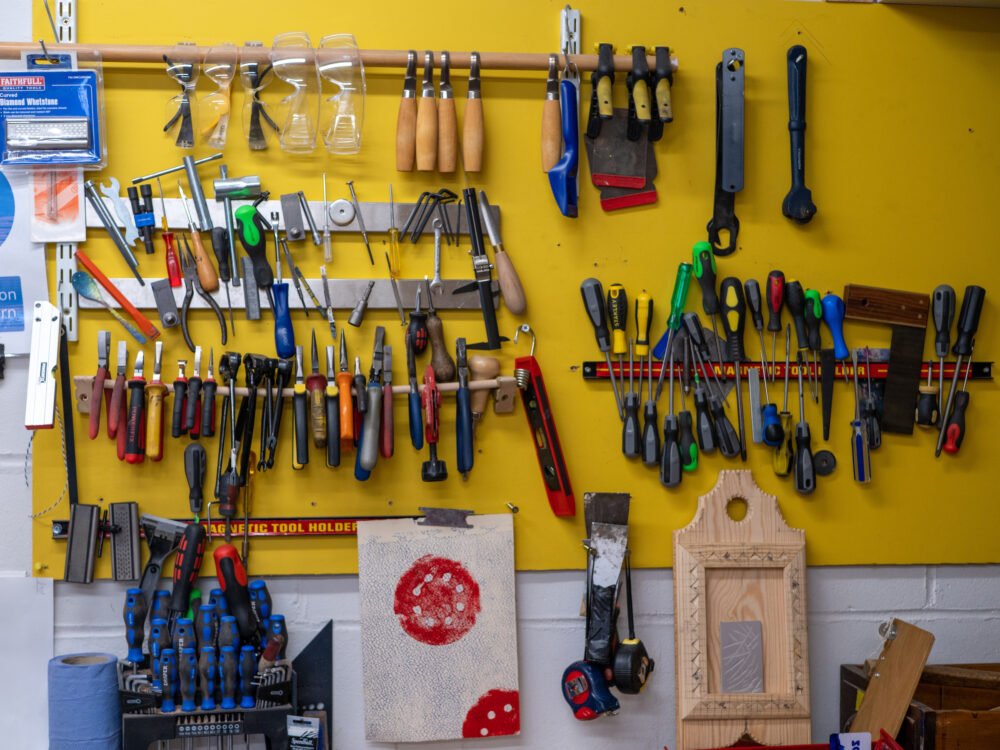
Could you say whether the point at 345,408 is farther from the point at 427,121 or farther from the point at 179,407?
the point at 427,121

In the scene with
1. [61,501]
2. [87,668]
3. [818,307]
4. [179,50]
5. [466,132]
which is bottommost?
[87,668]

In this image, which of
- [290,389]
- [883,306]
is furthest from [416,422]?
[883,306]

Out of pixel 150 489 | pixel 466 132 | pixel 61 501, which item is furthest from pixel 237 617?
pixel 466 132

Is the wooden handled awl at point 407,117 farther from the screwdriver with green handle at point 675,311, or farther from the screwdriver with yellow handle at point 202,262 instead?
the screwdriver with green handle at point 675,311

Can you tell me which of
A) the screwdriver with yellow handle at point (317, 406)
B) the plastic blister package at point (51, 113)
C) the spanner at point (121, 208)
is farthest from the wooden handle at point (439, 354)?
the plastic blister package at point (51, 113)

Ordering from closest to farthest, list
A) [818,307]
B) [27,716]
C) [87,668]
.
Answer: [87,668]
[27,716]
[818,307]

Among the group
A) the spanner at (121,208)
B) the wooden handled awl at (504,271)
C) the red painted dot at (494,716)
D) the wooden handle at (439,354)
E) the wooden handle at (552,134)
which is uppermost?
the wooden handle at (552,134)

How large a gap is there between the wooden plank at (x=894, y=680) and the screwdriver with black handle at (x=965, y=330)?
443 millimetres

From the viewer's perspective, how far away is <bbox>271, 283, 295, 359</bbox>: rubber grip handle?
193 cm

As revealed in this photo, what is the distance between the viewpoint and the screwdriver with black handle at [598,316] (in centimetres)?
200

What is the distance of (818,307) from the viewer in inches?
80.8

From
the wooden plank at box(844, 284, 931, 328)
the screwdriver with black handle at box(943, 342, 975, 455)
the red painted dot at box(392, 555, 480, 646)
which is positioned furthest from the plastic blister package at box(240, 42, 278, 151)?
the screwdriver with black handle at box(943, 342, 975, 455)

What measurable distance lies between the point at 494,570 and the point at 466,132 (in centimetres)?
95

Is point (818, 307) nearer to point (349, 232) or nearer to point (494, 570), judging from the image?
point (494, 570)
